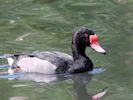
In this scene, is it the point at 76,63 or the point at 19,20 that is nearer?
the point at 76,63

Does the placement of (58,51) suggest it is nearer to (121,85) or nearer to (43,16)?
(121,85)

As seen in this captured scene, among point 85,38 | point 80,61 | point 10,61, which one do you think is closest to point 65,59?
point 80,61

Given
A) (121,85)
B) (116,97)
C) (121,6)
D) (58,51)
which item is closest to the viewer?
(116,97)

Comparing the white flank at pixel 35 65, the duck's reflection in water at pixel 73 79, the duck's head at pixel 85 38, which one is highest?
the duck's head at pixel 85 38

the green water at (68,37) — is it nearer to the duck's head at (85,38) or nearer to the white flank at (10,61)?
the white flank at (10,61)

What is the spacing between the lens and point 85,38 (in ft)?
41.0

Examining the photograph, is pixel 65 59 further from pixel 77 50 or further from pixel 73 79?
pixel 73 79

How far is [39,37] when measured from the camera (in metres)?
14.9

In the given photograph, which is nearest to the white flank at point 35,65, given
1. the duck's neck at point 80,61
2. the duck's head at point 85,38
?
the duck's neck at point 80,61

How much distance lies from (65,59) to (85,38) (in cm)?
62

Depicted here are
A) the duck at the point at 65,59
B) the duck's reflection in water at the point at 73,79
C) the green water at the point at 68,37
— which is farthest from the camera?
the duck at the point at 65,59

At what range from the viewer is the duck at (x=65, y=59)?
12.3 metres

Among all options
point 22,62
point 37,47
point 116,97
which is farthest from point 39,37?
point 116,97

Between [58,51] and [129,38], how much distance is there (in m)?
1.99
